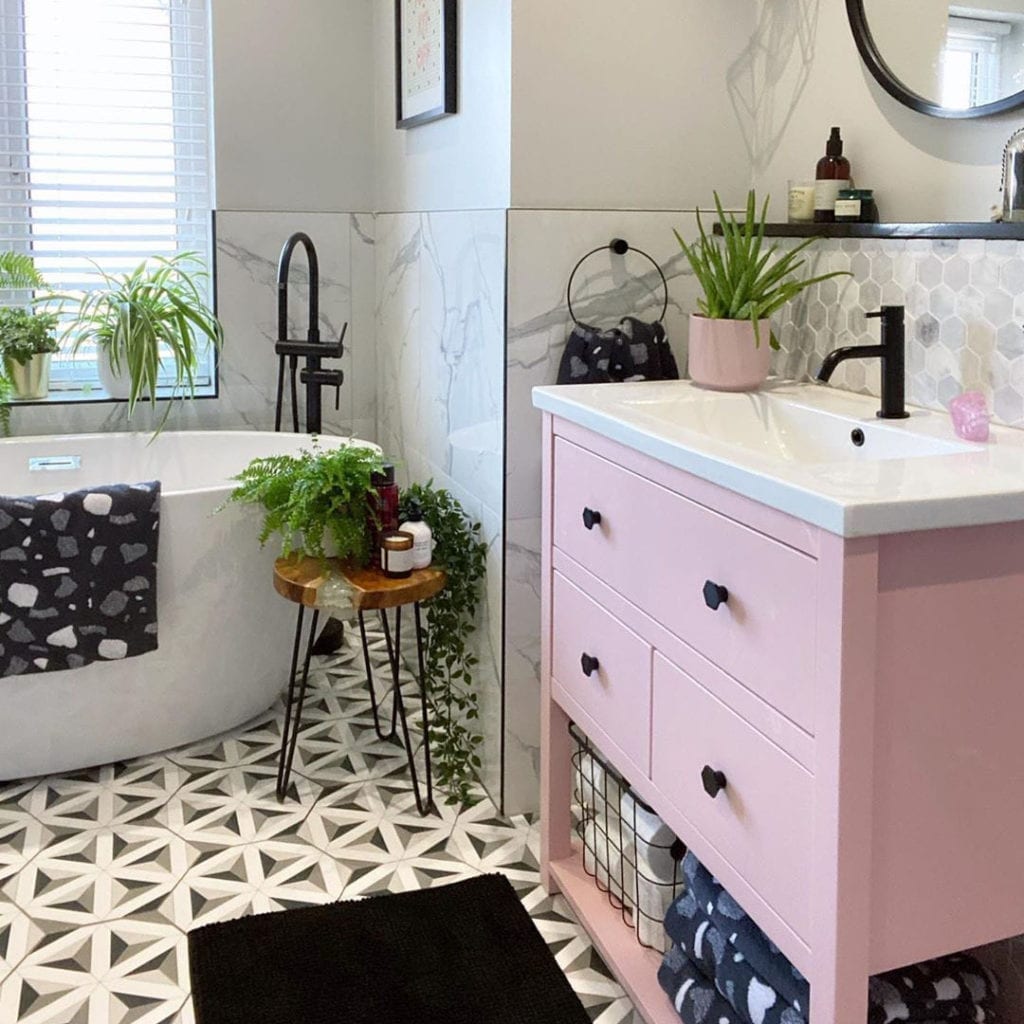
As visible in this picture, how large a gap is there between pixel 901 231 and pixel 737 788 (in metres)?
1.00

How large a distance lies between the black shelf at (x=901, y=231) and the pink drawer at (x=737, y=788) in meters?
0.80

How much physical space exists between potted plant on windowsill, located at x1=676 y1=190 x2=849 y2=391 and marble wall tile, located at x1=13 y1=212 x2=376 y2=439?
1664 millimetres

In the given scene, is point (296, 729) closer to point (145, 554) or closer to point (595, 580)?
point (145, 554)

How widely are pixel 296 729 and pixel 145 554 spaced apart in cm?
50

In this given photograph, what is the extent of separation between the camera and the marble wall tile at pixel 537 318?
2.43 metres

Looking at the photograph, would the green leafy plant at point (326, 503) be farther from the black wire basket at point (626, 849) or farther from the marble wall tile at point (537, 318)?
the black wire basket at point (626, 849)

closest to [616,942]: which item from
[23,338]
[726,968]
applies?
[726,968]

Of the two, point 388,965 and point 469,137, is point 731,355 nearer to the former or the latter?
point 469,137

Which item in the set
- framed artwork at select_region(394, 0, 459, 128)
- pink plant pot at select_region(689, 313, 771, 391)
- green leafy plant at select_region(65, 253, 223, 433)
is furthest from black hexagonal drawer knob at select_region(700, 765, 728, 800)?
green leafy plant at select_region(65, 253, 223, 433)

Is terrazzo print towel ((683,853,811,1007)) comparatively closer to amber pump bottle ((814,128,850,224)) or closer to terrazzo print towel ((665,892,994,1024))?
terrazzo print towel ((665,892,994,1024))

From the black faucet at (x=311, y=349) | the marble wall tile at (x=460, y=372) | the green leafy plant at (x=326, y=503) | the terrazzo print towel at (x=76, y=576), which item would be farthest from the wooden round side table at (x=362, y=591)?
the black faucet at (x=311, y=349)

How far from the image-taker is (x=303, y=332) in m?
3.70

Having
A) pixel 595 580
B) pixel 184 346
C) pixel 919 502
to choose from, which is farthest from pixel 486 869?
pixel 184 346

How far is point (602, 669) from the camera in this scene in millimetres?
2008
